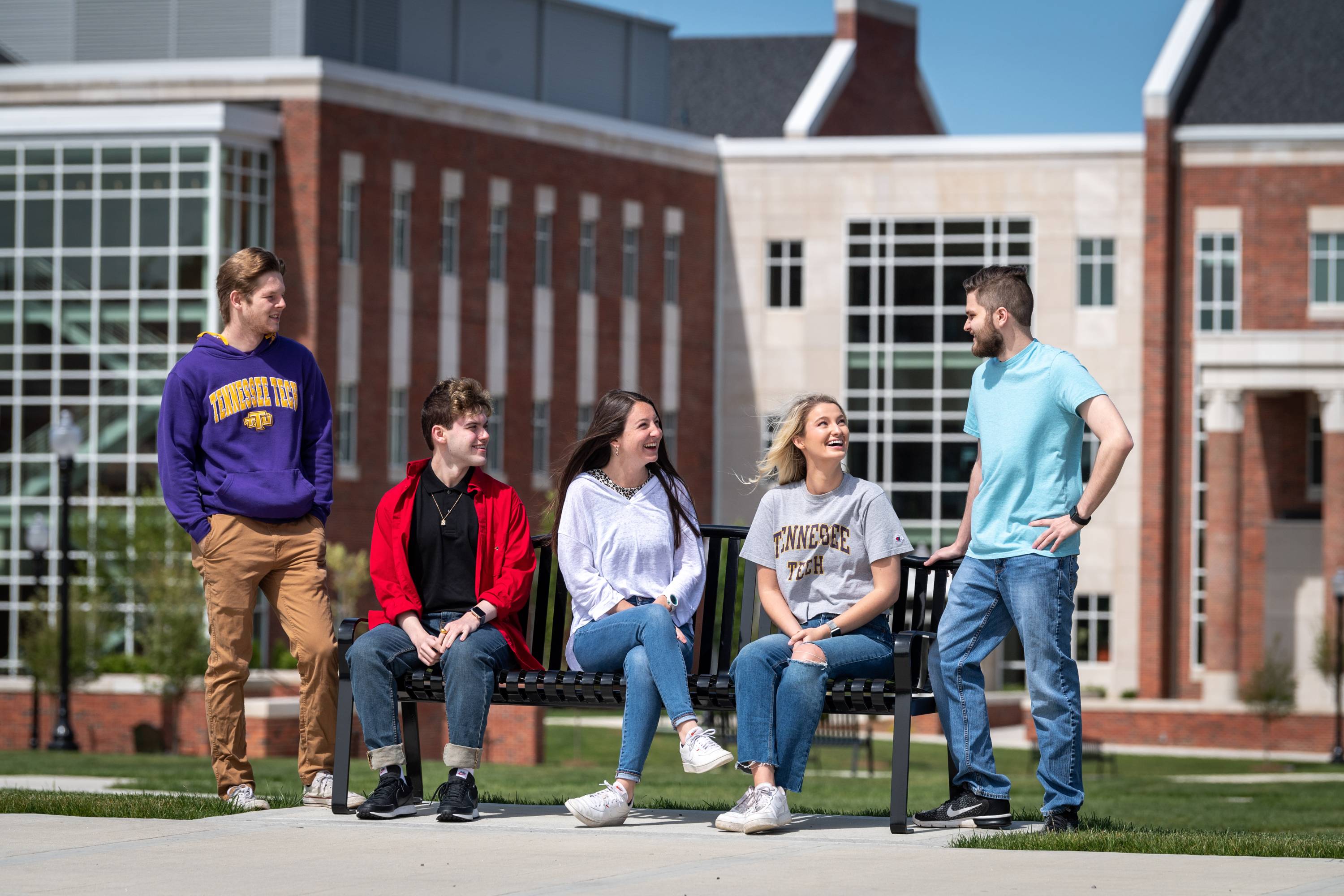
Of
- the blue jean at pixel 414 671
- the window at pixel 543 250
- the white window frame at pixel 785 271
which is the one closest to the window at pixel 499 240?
the window at pixel 543 250

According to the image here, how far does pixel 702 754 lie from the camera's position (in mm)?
7844

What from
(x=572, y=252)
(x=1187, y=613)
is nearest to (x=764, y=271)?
(x=572, y=252)

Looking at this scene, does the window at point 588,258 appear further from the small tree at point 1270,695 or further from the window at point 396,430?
the small tree at point 1270,695

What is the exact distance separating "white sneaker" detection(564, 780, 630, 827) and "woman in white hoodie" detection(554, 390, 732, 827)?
0.04 metres

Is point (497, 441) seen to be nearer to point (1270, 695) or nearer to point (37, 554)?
point (37, 554)

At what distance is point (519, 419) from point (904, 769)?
118 ft

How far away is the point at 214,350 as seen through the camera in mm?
8945

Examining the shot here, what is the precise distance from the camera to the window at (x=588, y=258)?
4531 centimetres

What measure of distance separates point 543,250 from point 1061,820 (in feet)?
122

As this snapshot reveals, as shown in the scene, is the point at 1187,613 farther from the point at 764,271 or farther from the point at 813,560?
the point at 813,560

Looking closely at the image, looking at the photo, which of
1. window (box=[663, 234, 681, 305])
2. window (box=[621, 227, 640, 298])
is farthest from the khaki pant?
window (box=[663, 234, 681, 305])

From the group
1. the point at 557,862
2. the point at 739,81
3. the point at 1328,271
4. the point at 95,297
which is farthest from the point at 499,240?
the point at 557,862

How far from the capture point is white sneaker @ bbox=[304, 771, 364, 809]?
29.1ft

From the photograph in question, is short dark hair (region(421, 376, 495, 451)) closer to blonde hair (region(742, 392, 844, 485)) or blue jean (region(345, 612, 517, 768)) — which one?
blue jean (region(345, 612, 517, 768))
